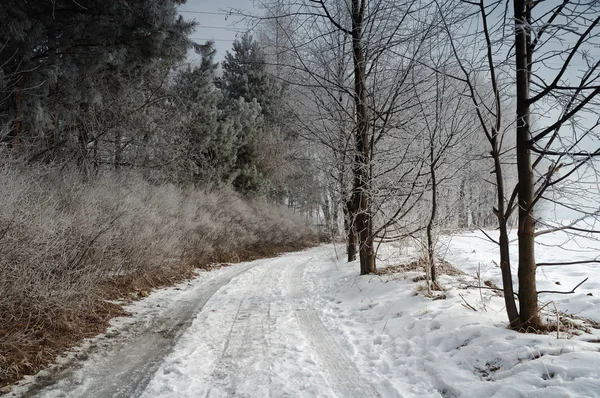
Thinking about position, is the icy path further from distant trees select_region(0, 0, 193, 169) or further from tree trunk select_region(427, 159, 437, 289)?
distant trees select_region(0, 0, 193, 169)

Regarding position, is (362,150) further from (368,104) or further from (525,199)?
(525,199)

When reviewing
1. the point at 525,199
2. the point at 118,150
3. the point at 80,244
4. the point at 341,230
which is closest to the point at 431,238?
the point at 525,199

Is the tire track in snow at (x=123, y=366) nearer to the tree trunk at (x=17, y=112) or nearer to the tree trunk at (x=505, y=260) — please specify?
the tree trunk at (x=505, y=260)

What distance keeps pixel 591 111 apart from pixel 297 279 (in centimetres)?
716

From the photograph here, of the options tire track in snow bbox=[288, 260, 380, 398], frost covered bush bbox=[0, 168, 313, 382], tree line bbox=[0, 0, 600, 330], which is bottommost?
tire track in snow bbox=[288, 260, 380, 398]

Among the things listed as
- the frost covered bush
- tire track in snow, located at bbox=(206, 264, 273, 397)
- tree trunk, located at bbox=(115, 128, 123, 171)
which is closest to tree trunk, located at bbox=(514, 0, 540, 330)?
tire track in snow, located at bbox=(206, 264, 273, 397)

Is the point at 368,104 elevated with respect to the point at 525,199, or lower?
elevated

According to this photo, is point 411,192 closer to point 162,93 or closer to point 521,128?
point 521,128

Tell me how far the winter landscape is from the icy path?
1.3 inches

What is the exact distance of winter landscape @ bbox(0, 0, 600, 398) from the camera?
11.1 ft

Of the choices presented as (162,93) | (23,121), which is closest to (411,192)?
(23,121)

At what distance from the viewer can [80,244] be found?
5.66 meters

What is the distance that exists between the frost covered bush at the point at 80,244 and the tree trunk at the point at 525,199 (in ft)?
16.7

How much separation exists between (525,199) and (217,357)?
368cm
